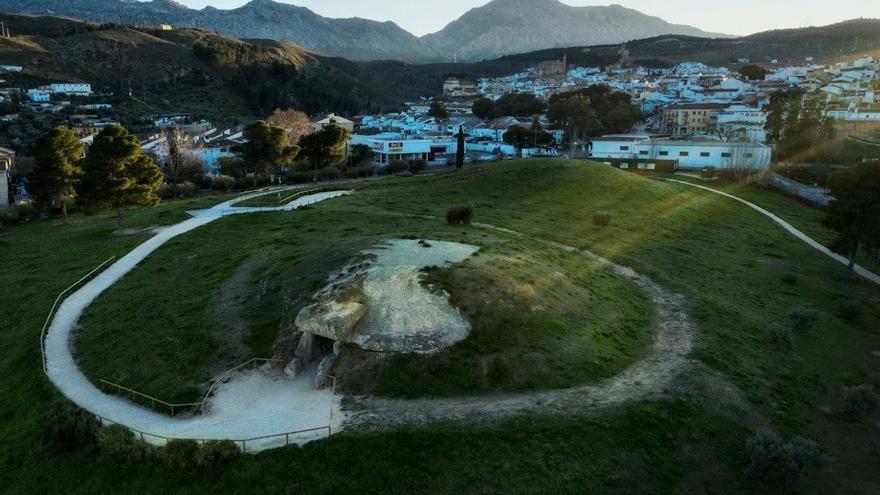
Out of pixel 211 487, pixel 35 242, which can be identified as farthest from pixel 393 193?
pixel 211 487

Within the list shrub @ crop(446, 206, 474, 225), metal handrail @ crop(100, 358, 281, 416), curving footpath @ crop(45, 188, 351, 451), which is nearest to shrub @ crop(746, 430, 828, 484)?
curving footpath @ crop(45, 188, 351, 451)

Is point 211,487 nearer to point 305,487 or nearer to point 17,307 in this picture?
point 305,487

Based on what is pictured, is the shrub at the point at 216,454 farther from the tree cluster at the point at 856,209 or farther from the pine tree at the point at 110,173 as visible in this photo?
the tree cluster at the point at 856,209

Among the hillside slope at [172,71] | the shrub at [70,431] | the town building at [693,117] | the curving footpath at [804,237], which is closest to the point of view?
the shrub at [70,431]

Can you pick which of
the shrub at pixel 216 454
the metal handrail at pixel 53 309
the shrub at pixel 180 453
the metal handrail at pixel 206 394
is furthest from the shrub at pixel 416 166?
the shrub at pixel 216 454

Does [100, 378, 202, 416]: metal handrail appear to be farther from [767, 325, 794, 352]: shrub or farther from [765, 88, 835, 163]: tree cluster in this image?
[765, 88, 835, 163]: tree cluster

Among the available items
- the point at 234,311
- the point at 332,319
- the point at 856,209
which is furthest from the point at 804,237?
the point at 234,311
